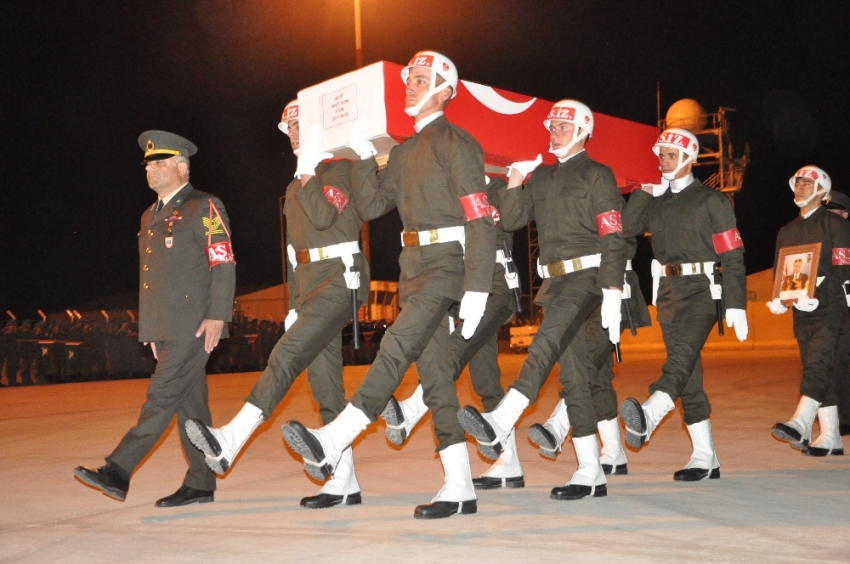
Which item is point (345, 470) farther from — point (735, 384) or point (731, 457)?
point (735, 384)

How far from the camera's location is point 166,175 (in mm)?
5633

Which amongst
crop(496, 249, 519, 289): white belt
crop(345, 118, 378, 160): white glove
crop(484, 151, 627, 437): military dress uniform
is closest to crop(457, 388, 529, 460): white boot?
crop(484, 151, 627, 437): military dress uniform

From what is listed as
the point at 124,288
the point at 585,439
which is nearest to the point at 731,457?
the point at 585,439

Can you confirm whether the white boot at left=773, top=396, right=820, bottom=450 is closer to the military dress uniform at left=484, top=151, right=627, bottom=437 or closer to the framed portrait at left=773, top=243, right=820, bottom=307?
the framed portrait at left=773, top=243, right=820, bottom=307

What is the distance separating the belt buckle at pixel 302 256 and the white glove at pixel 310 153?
0.42 meters

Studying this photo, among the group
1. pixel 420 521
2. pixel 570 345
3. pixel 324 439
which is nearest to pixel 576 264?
pixel 570 345

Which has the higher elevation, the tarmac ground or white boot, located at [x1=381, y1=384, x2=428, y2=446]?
white boot, located at [x1=381, y1=384, x2=428, y2=446]

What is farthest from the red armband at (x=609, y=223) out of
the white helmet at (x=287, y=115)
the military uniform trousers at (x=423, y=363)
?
the white helmet at (x=287, y=115)

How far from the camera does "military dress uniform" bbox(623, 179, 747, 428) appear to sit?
603 centimetres

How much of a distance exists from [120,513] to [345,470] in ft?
3.84

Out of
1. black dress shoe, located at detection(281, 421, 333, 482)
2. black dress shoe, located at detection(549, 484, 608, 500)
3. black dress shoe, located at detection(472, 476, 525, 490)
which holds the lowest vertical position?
black dress shoe, located at detection(472, 476, 525, 490)

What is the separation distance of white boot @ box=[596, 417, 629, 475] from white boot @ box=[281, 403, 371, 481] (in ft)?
7.26

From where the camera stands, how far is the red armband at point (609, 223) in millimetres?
5387

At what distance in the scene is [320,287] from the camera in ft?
17.4
